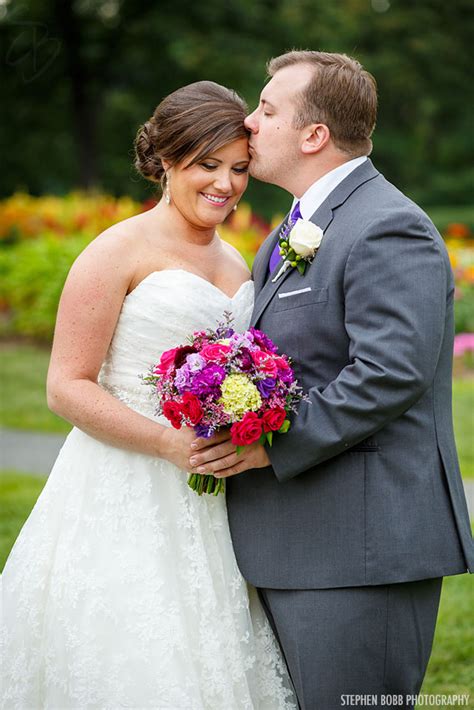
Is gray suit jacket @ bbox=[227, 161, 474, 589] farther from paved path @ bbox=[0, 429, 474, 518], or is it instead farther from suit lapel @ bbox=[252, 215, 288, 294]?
paved path @ bbox=[0, 429, 474, 518]

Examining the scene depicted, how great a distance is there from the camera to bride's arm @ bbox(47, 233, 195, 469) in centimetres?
330

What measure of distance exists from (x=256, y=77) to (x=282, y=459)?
19.7m

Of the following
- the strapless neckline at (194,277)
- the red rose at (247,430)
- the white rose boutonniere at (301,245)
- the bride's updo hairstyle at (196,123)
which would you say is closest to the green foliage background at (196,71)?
the bride's updo hairstyle at (196,123)

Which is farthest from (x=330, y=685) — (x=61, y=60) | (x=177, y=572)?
(x=61, y=60)

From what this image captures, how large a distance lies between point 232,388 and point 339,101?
1.18m

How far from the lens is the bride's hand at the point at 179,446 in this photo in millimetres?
3191

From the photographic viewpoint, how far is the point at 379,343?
114 inches

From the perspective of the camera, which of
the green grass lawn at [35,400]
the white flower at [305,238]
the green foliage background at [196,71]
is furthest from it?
the green foliage background at [196,71]

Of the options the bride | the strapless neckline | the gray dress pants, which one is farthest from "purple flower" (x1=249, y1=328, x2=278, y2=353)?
the gray dress pants

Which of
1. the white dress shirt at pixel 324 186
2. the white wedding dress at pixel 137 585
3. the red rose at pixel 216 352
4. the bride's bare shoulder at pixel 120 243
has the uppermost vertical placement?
the white dress shirt at pixel 324 186

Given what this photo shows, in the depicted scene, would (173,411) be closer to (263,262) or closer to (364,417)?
(364,417)

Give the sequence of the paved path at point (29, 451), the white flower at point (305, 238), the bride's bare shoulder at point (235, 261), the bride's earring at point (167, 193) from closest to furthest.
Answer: the white flower at point (305, 238), the bride's earring at point (167, 193), the bride's bare shoulder at point (235, 261), the paved path at point (29, 451)

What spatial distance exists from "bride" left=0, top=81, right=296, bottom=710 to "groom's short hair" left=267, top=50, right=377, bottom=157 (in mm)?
305

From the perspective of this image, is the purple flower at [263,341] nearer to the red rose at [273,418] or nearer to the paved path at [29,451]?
the red rose at [273,418]
